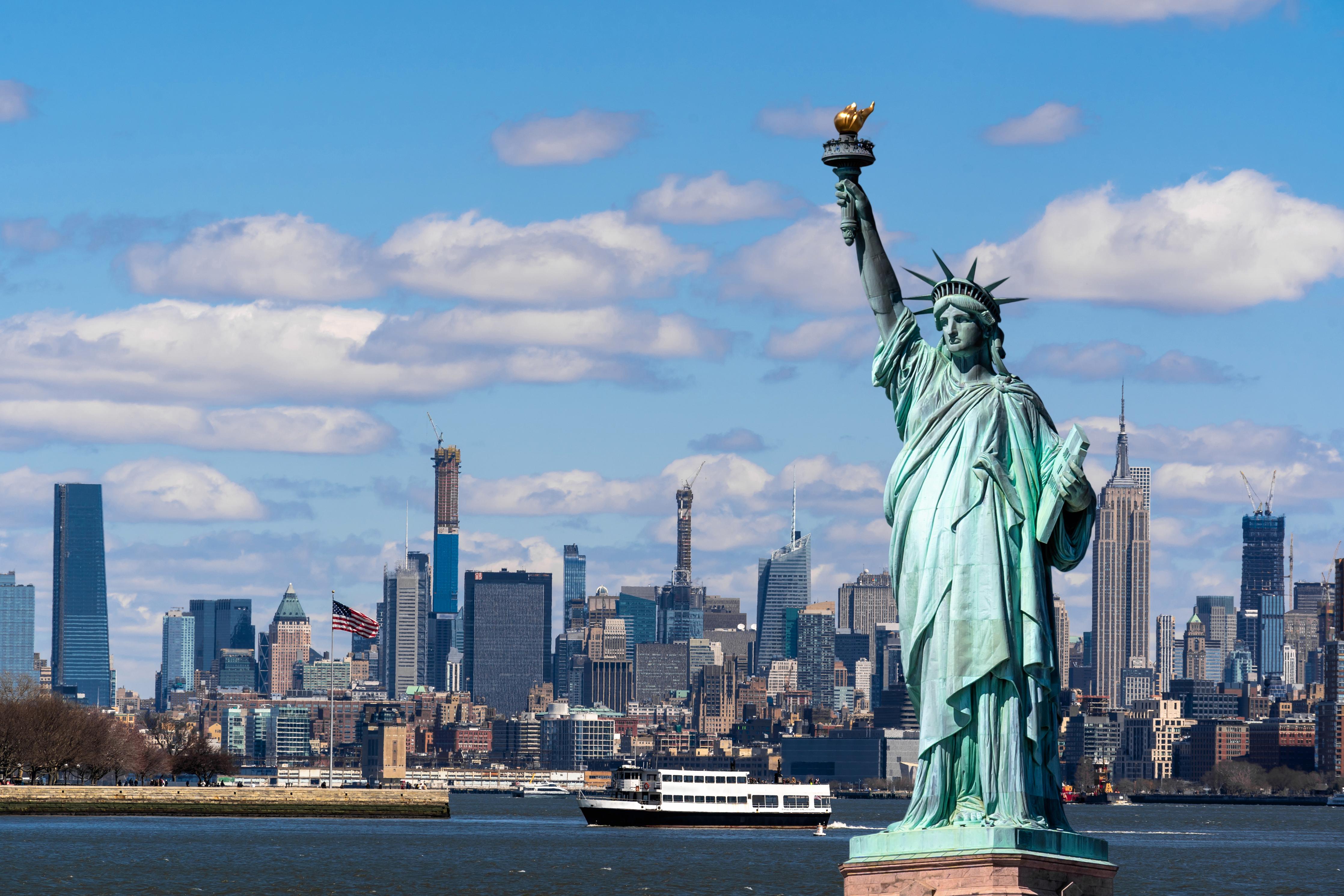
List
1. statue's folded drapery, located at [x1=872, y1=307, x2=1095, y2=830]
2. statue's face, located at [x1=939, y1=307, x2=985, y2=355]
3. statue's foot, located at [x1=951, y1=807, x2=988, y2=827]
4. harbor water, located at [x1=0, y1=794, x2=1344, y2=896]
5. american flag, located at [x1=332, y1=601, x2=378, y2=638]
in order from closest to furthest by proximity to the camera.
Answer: statue's foot, located at [x1=951, y1=807, x2=988, y2=827] < statue's folded drapery, located at [x1=872, y1=307, x2=1095, y2=830] < statue's face, located at [x1=939, y1=307, x2=985, y2=355] < harbor water, located at [x1=0, y1=794, x2=1344, y2=896] < american flag, located at [x1=332, y1=601, x2=378, y2=638]

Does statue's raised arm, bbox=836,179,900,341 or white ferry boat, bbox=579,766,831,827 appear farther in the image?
white ferry boat, bbox=579,766,831,827

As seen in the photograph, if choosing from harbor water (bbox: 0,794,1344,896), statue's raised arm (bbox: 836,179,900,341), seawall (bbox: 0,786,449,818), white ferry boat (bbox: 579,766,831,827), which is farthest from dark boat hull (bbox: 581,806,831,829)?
statue's raised arm (bbox: 836,179,900,341)

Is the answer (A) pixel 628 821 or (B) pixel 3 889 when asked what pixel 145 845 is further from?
(A) pixel 628 821

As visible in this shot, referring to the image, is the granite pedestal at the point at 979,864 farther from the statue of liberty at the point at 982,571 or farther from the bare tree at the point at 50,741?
the bare tree at the point at 50,741

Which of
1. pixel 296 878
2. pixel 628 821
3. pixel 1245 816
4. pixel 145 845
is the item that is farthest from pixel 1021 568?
pixel 1245 816

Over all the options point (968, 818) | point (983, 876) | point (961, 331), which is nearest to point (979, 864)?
point (983, 876)

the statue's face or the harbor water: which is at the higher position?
the statue's face

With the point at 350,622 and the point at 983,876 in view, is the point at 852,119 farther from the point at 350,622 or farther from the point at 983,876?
the point at 350,622

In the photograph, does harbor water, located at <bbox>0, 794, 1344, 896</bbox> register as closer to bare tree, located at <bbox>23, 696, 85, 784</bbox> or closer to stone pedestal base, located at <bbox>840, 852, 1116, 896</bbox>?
bare tree, located at <bbox>23, 696, 85, 784</bbox>
